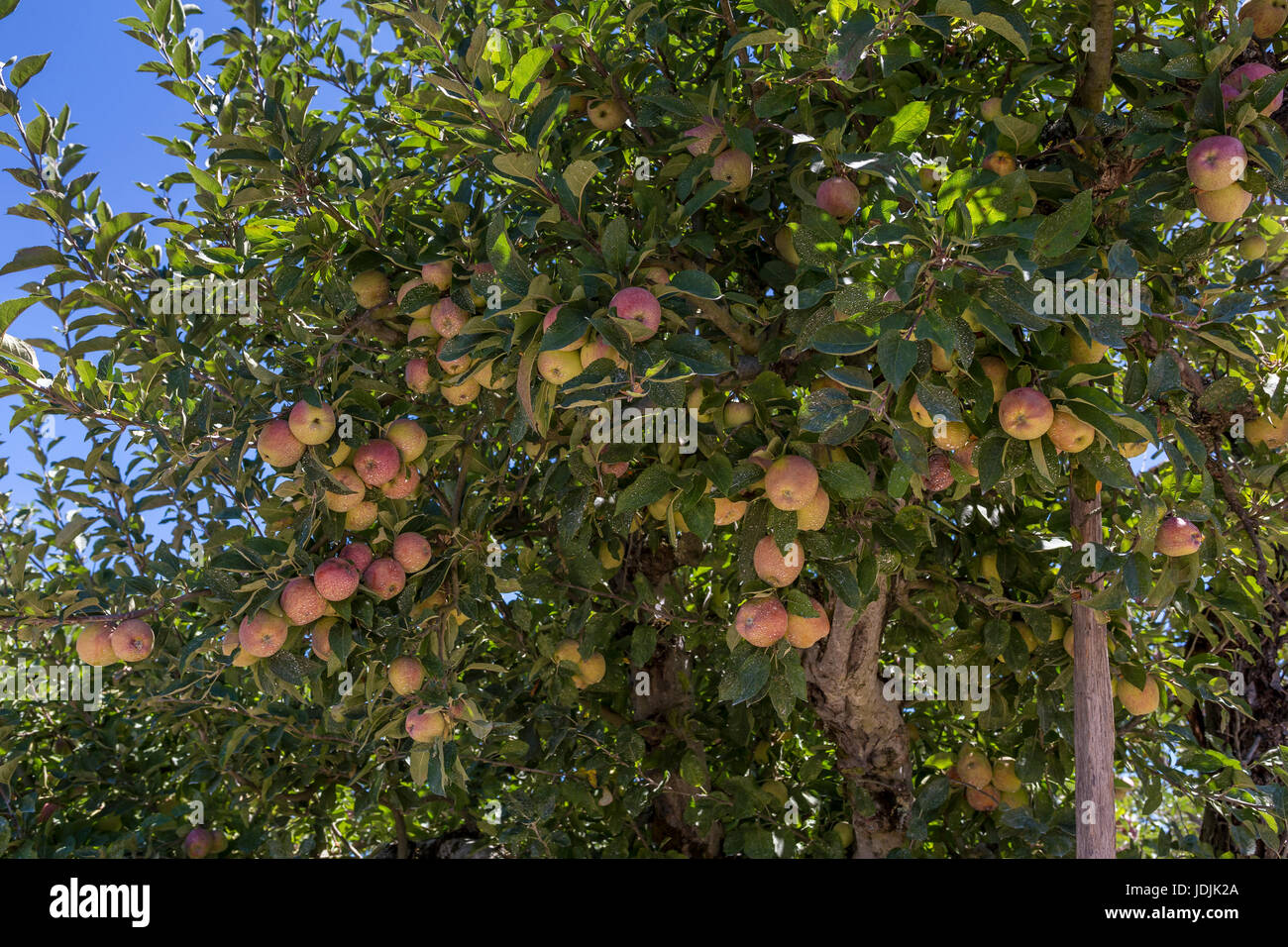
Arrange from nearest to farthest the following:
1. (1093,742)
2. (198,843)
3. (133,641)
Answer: (1093,742)
(133,641)
(198,843)

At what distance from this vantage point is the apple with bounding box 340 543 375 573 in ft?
7.25

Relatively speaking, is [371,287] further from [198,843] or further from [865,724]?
[198,843]

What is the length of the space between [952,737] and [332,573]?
2.53m

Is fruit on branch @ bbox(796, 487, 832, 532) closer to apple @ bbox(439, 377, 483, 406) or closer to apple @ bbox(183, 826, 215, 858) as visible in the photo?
apple @ bbox(439, 377, 483, 406)

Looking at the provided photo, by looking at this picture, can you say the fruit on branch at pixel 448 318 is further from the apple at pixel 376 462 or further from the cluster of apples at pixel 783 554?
the cluster of apples at pixel 783 554

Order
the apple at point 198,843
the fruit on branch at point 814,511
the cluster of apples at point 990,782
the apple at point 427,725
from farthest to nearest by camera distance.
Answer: the apple at point 198,843
the cluster of apples at point 990,782
the apple at point 427,725
the fruit on branch at point 814,511

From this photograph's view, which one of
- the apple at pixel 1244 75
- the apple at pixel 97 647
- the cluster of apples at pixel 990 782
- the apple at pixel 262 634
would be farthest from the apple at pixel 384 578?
the apple at pixel 1244 75

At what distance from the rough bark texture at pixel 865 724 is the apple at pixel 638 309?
131cm

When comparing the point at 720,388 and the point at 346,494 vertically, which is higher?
the point at 720,388

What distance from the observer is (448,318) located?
209cm

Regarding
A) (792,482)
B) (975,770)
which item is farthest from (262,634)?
(975,770)

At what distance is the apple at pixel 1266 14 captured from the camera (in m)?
2.10

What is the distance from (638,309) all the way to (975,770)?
6.47 ft
